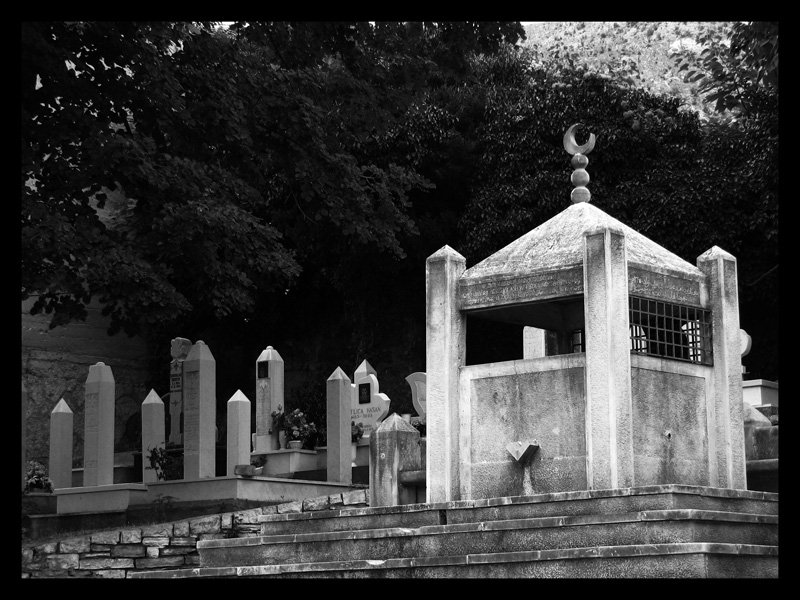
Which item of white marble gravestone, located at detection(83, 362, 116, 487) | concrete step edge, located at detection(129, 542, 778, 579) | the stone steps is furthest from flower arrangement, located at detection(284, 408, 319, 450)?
concrete step edge, located at detection(129, 542, 778, 579)

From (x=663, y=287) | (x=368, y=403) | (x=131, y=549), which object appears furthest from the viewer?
(x=368, y=403)

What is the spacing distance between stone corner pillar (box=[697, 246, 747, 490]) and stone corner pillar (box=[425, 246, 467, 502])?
7.95ft

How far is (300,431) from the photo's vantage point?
18.6 meters

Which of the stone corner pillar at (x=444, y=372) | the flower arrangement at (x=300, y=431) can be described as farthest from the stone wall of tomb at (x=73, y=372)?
the stone corner pillar at (x=444, y=372)

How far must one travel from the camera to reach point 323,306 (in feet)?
96.6

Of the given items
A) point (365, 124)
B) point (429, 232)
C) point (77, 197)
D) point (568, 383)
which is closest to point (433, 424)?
point (568, 383)

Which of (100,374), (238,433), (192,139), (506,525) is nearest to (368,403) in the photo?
(238,433)

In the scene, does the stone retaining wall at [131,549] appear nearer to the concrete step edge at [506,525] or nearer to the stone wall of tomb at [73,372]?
the concrete step edge at [506,525]

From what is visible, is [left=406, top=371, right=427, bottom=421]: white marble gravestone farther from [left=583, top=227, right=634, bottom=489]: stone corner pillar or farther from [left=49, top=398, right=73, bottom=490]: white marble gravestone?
[left=583, top=227, right=634, bottom=489]: stone corner pillar

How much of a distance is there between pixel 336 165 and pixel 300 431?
429 cm

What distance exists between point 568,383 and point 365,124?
26.6ft

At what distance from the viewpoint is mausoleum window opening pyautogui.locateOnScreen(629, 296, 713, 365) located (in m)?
11.2

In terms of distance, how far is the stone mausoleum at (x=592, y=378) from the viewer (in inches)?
422

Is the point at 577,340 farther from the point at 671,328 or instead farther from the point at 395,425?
the point at 395,425
